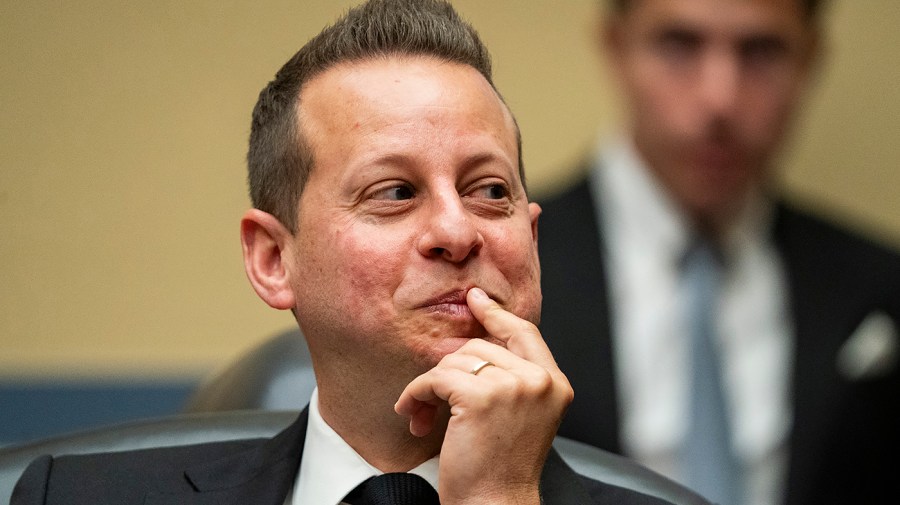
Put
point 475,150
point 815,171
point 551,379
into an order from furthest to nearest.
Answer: point 815,171 < point 475,150 < point 551,379

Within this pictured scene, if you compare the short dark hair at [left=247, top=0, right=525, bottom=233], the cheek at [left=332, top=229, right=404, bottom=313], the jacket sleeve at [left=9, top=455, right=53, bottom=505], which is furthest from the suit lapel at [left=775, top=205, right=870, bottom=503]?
the jacket sleeve at [left=9, top=455, right=53, bottom=505]

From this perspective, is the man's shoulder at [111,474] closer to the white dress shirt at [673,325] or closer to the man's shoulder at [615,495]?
the man's shoulder at [615,495]

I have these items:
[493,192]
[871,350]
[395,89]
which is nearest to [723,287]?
[871,350]

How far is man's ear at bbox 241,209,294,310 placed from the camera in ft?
6.26

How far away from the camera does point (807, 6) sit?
3.49m

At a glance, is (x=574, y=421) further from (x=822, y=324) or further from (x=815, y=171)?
(x=815, y=171)

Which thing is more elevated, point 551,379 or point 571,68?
point 551,379

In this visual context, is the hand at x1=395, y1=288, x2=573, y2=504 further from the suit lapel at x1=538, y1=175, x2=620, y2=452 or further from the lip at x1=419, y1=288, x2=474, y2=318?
the suit lapel at x1=538, y1=175, x2=620, y2=452

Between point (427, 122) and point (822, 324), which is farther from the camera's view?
point (822, 324)

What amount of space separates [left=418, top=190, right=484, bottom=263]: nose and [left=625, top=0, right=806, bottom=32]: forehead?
5.94 ft

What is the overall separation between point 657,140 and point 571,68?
50cm

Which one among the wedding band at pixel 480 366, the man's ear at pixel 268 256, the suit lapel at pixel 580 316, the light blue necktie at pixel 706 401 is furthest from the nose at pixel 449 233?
the light blue necktie at pixel 706 401

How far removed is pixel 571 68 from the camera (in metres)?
3.87

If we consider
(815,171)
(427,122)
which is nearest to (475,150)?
(427,122)
